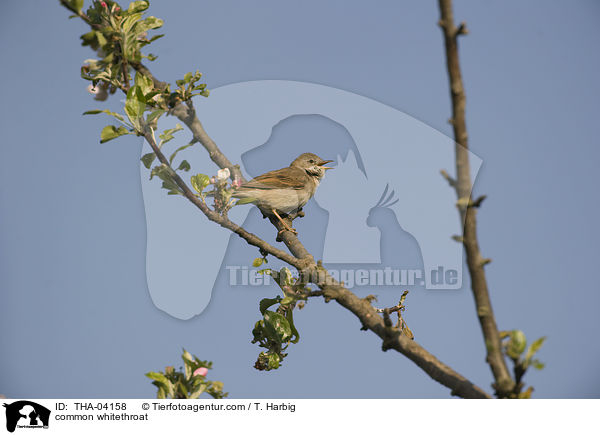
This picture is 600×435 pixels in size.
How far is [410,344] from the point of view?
2.70 m

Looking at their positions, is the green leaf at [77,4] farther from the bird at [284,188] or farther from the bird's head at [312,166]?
the bird's head at [312,166]

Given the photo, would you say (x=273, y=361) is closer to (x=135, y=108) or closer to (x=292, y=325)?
(x=292, y=325)

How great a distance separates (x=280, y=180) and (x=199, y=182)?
2332mm

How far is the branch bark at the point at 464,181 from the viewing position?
178cm

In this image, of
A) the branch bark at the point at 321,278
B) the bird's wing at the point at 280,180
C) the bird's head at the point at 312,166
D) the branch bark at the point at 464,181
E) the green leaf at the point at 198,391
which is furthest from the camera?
the bird's head at the point at 312,166

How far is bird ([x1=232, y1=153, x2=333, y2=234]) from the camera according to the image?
4.41 metres

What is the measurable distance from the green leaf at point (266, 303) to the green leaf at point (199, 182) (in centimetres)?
88
